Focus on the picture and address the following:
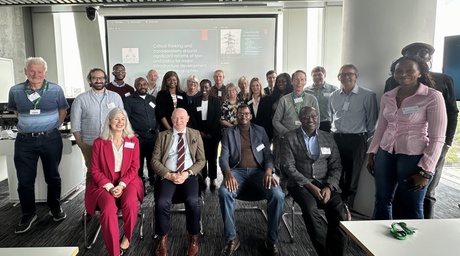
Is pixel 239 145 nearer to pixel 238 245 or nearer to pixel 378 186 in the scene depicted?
pixel 238 245

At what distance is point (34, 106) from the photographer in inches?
113

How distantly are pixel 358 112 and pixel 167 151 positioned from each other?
1.96 metres

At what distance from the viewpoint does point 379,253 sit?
1.20 metres

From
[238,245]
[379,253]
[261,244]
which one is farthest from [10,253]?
[261,244]

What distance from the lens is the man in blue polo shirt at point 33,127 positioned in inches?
112

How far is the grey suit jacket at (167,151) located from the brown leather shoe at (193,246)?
0.57 meters

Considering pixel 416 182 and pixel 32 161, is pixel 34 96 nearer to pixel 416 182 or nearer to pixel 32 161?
pixel 32 161

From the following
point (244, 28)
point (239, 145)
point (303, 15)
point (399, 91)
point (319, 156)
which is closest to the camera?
point (399, 91)

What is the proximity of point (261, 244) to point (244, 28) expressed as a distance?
372 cm

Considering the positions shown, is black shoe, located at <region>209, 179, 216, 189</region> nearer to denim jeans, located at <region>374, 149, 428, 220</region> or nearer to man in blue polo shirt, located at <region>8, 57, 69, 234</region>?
man in blue polo shirt, located at <region>8, 57, 69, 234</region>

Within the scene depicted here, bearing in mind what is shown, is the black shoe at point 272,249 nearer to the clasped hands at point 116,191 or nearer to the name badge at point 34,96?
the clasped hands at point 116,191

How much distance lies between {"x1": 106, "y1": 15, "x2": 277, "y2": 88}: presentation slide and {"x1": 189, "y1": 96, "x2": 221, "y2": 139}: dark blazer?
1.60m

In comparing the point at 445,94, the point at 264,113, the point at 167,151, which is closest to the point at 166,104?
the point at 167,151

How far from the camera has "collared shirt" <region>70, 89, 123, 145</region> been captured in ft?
9.69
